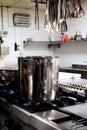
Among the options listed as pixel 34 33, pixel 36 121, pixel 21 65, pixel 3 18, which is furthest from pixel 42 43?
pixel 36 121

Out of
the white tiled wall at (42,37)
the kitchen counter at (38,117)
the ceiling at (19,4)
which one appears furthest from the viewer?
the white tiled wall at (42,37)

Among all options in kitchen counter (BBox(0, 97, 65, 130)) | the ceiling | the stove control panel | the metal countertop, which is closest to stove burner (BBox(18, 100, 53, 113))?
kitchen counter (BBox(0, 97, 65, 130))

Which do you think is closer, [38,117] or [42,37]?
[38,117]

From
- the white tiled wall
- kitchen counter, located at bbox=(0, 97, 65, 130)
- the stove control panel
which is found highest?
the white tiled wall

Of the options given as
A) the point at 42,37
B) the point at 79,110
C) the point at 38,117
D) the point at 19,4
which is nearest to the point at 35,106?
the point at 38,117

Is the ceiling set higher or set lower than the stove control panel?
higher

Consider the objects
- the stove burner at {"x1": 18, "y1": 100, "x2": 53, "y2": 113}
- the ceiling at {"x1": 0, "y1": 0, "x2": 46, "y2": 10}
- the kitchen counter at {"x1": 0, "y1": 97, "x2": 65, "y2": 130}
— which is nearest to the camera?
the kitchen counter at {"x1": 0, "y1": 97, "x2": 65, "y2": 130}

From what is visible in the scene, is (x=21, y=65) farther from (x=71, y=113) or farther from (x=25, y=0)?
(x=25, y=0)

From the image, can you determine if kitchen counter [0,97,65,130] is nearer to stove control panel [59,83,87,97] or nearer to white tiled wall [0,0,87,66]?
stove control panel [59,83,87,97]

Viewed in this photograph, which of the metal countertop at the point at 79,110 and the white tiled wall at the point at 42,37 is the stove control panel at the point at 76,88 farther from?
the white tiled wall at the point at 42,37

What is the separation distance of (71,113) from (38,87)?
0.43 meters

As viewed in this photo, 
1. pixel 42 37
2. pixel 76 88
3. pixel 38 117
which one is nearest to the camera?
pixel 38 117

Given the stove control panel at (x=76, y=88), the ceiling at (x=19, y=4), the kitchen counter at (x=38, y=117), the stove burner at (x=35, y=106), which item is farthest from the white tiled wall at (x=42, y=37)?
the kitchen counter at (x=38, y=117)

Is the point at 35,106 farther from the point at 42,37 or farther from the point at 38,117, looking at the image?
the point at 42,37
